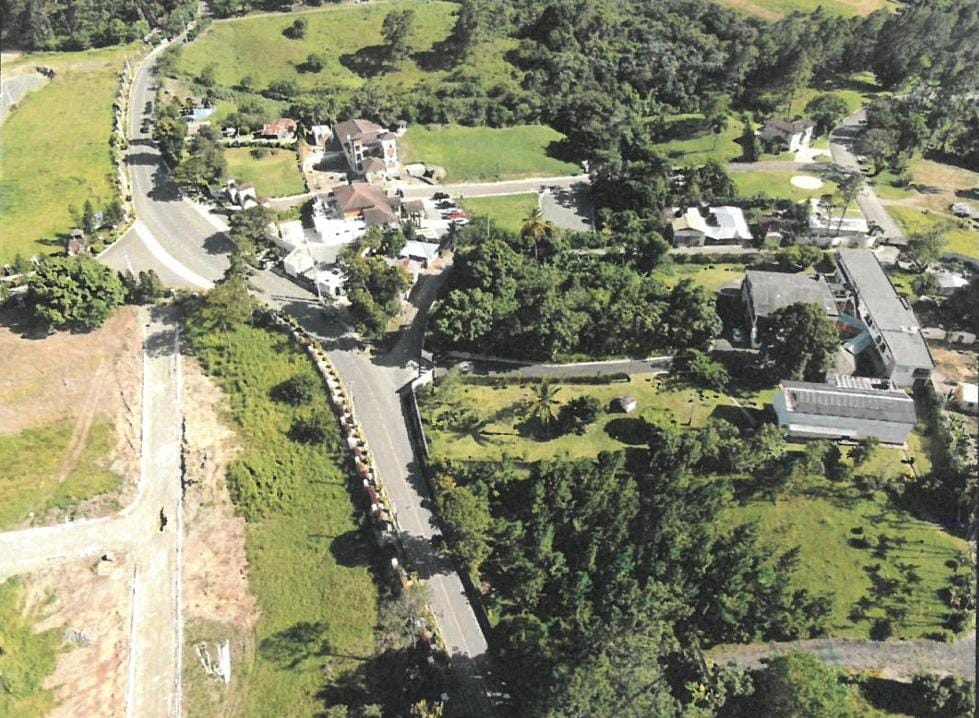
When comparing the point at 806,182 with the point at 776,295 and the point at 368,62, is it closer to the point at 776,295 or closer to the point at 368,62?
the point at 776,295

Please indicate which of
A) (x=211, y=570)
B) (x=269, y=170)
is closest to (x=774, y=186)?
(x=269, y=170)

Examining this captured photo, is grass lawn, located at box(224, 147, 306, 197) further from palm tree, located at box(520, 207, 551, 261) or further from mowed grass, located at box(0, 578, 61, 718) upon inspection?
mowed grass, located at box(0, 578, 61, 718)

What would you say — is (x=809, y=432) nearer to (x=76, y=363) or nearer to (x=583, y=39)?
(x=76, y=363)

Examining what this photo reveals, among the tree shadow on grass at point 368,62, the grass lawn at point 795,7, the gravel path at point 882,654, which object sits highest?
the grass lawn at point 795,7

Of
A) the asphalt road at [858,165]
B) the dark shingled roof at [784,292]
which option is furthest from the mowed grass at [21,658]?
the asphalt road at [858,165]

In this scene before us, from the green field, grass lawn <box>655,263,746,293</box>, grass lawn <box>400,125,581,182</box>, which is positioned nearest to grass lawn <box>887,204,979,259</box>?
grass lawn <box>655,263,746,293</box>

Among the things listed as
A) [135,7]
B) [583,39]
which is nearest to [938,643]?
[583,39]

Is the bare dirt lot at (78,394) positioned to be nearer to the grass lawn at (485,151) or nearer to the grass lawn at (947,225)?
the grass lawn at (485,151)

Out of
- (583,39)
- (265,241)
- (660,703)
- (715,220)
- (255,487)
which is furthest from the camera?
(583,39)
